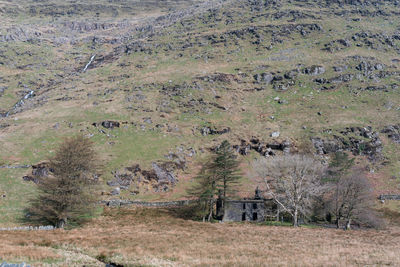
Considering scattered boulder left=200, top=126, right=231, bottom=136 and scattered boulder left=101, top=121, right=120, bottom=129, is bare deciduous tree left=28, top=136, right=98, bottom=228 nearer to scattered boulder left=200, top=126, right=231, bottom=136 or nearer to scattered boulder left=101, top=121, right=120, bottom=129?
scattered boulder left=101, top=121, right=120, bottom=129

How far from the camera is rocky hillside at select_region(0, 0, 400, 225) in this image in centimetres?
7044

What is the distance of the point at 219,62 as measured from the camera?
130 m

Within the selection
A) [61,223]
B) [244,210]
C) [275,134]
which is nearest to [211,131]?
[275,134]

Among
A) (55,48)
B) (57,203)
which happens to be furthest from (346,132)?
(55,48)

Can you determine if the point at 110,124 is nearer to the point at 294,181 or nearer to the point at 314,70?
the point at 294,181

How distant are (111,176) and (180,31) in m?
133

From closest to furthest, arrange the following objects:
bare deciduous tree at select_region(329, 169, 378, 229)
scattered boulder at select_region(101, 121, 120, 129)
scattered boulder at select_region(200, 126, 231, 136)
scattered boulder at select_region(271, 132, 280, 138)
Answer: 1. bare deciduous tree at select_region(329, 169, 378, 229)
2. scattered boulder at select_region(101, 121, 120, 129)
3. scattered boulder at select_region(271, 132, 280, 138)
4. scattered boulder at select_region(200, 126, 231, 136)

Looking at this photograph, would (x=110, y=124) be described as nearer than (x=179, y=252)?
No

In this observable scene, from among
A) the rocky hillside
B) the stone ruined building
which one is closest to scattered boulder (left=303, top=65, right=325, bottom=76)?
the rocky hillside

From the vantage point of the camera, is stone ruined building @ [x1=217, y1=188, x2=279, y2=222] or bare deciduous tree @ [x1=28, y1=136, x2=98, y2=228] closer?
bare deciduous tree @ [x1=28, y1=136, x2=98, y2=228]

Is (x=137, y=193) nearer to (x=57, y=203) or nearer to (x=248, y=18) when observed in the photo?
(x=57, y=203)

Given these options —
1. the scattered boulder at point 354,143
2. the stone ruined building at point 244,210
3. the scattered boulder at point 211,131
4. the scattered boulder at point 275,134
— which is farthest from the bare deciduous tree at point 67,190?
the scattered boulder at point 354,143

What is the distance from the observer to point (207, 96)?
4124 inches

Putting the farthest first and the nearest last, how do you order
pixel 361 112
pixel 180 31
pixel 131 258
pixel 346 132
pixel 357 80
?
pixel 180 31 < pixel 357 80 < pixel 361 112 < pixel 346 132 < pixel 131 258
